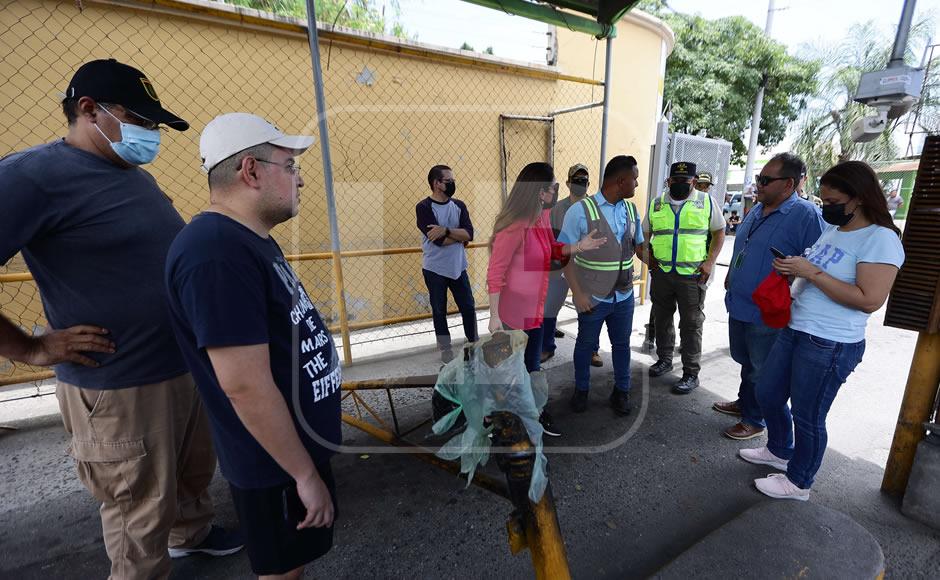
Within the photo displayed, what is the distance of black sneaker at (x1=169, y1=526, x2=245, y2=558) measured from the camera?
1.99 m

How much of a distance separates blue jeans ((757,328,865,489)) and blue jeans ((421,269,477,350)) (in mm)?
2399

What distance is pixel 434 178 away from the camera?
12.8 ft

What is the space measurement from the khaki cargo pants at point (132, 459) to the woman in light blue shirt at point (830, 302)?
2796 mm

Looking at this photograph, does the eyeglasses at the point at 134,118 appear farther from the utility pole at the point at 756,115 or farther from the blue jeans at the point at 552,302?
the utility pole at the point at 756,115

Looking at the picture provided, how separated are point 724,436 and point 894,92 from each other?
2.38 metres

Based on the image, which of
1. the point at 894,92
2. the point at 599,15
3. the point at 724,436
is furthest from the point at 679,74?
the point at 724,436

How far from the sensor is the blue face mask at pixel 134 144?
158 centimetres

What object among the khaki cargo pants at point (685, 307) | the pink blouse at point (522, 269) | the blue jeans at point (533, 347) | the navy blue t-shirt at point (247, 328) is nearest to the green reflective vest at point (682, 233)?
the khaki cargo pants at point (685, 307)

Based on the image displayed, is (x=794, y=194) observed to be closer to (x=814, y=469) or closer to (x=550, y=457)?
(x=814, y=469)

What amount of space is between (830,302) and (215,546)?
311cm

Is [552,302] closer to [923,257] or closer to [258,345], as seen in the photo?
[923,257]

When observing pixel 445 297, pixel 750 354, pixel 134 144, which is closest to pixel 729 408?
pixel 750 354

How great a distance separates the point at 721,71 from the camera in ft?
42.2

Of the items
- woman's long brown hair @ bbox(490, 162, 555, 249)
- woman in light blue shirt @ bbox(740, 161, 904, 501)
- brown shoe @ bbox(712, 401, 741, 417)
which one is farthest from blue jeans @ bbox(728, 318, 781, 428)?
woman's long brown hair @ bbox(490, 162, 555, 249)
